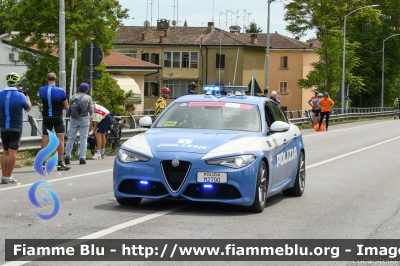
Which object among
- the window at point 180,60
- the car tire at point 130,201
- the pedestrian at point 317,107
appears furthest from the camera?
the window at point 180,60

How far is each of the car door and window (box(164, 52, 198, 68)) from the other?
80.0 m

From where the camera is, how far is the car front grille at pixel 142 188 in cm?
1066

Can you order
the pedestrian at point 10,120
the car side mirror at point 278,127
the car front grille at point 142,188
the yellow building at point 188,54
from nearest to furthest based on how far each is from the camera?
the car front grille at point 142,188 < the car side mirror at point 278,127 < the pedestrian at point 10,120 < the yellow building at point 188,54

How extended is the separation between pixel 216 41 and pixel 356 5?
19.8 metres

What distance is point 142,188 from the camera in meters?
10.8

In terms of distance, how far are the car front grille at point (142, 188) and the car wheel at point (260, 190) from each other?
1070 mm

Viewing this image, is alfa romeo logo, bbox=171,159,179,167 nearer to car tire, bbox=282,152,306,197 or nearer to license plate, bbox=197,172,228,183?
license plate, bbox=197,172,228,183

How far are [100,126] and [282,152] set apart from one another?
9562 millimetres

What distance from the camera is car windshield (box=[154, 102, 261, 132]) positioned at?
38.7 feet

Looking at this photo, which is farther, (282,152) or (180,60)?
(180,60)

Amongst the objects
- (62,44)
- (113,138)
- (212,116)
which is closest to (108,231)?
(212,116)

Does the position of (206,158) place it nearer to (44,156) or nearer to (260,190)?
(260,190)

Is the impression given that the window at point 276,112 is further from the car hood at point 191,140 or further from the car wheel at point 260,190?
the car wheel at point 260,190

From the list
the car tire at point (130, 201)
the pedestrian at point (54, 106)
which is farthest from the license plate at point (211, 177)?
the pedestrian at point (54, 106)
